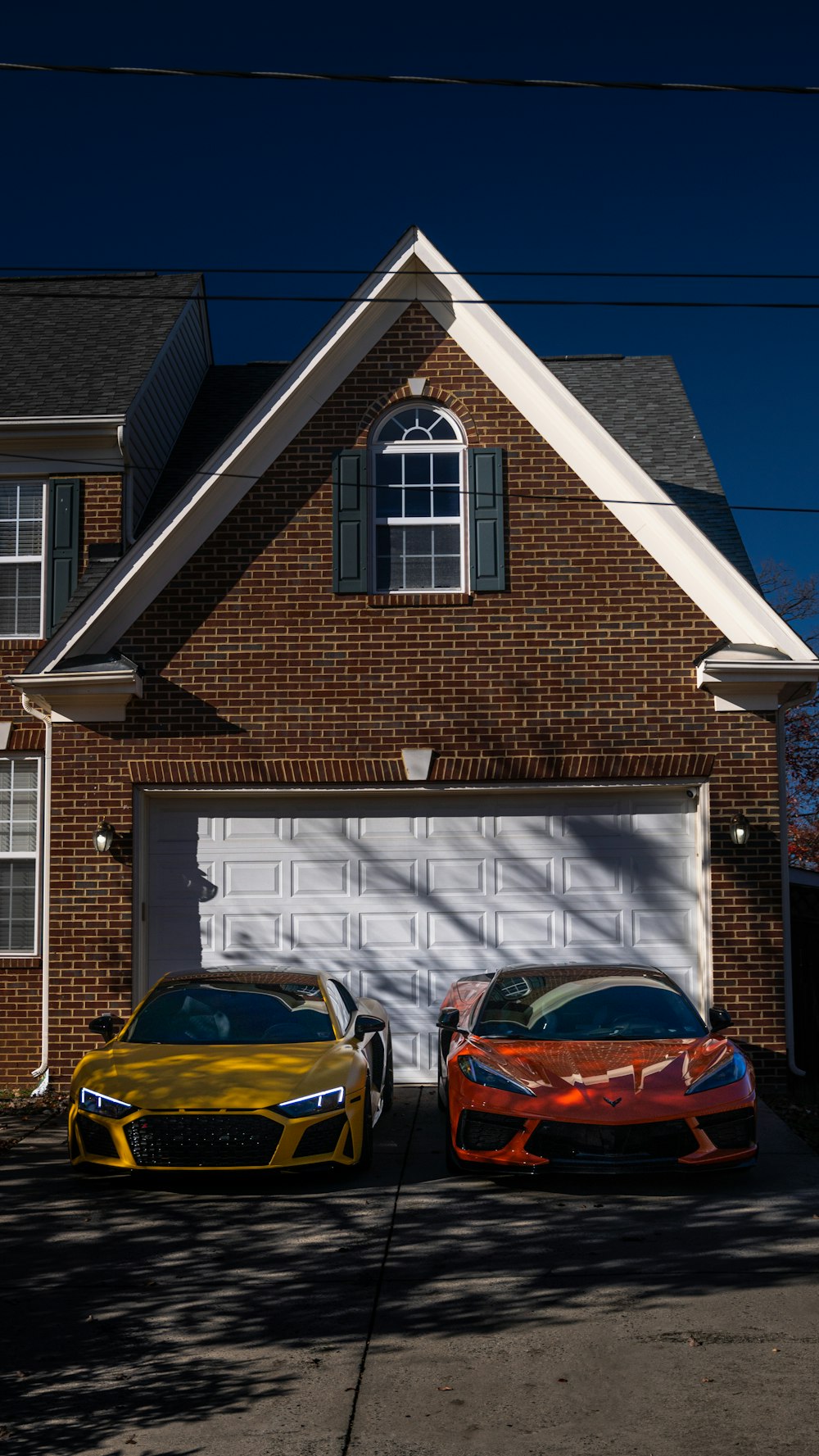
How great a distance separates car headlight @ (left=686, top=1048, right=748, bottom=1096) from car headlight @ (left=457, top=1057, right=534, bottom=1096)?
0.98 m

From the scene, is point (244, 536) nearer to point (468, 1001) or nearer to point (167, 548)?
point (167, 548)

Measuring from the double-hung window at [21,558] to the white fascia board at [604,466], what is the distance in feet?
14.1

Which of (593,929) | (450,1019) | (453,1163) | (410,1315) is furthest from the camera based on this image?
(593,929)

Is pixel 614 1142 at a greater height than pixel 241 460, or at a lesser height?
lesser

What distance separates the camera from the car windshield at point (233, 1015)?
9.17 metres

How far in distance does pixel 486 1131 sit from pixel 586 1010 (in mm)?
1480

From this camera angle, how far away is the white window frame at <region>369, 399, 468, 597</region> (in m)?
12.2

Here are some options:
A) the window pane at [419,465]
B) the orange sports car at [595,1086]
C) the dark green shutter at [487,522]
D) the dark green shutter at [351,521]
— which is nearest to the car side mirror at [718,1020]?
the orange sports car at [595,1086]

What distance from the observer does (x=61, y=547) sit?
1314cm

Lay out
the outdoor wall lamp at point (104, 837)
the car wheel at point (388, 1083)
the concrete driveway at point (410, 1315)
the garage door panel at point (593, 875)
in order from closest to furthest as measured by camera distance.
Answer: the concrete driveway at point (410, 1315) < the car wheel at point (388, 1083) < the outdoor wall lamp at point (104, 837) < the garage door panel at point (593, 875)

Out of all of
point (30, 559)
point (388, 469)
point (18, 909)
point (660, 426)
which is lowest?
point (18, 909)

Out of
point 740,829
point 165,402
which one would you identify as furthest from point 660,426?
point 740,829

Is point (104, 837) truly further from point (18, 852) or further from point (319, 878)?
point (319, 878)

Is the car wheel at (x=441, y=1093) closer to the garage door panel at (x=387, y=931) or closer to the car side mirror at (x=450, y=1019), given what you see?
the car side mirror at (x=450, y=1019)
